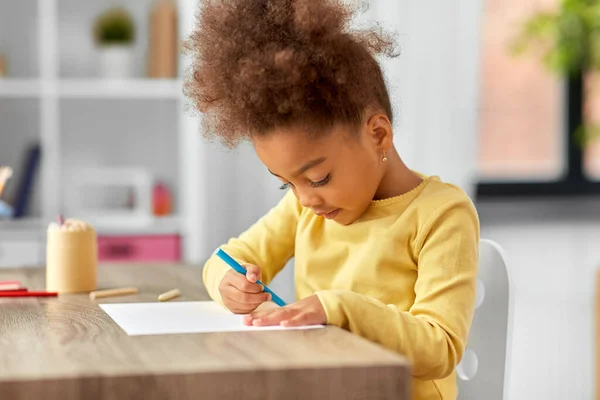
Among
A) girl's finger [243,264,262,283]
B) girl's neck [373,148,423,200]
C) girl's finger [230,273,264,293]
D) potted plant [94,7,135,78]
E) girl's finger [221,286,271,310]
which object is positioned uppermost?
potted plant [94,7,135,78]

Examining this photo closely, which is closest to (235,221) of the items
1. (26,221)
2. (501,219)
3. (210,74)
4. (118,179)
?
(118,179)

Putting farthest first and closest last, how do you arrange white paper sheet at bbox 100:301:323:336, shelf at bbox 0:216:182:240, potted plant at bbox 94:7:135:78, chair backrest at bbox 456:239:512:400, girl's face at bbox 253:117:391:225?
potted plant at bbox 94:7:135:78, shelf at bbox 0:216:182:240, chair backrest at bbox 456:239:512:400, girl's face at bbox 253:117:391:225, white paper sheet at bbox 100:301:323:336

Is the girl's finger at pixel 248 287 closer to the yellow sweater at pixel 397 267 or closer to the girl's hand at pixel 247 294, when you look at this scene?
the girl's hand at pixel 247 294

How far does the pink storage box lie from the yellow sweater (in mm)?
1696

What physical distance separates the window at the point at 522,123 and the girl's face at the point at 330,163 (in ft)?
7.58

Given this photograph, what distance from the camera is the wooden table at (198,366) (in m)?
0.79

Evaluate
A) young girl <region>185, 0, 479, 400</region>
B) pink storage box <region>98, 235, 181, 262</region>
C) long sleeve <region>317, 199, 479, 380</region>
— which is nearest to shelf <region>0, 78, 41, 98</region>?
pink storage box <region>98, 235, 181, 262</region>

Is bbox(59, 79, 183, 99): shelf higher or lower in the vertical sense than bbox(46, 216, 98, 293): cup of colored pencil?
higher

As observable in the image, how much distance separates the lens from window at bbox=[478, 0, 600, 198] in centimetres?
351

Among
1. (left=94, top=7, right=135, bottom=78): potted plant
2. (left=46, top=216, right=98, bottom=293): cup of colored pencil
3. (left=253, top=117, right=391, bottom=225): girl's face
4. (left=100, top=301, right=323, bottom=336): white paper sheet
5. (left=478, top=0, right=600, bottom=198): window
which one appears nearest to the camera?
(left=100, top=301, right=323, bottom=336): white paper sheet

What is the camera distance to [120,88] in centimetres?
321

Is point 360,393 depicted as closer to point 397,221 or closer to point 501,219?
point 397,221

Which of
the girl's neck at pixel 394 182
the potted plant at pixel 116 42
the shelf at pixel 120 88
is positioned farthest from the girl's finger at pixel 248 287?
the potted plant at pixel 116 42

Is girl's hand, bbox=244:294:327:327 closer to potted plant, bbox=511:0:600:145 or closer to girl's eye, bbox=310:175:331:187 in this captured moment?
girl's eye, bbox=310:175:331:187
